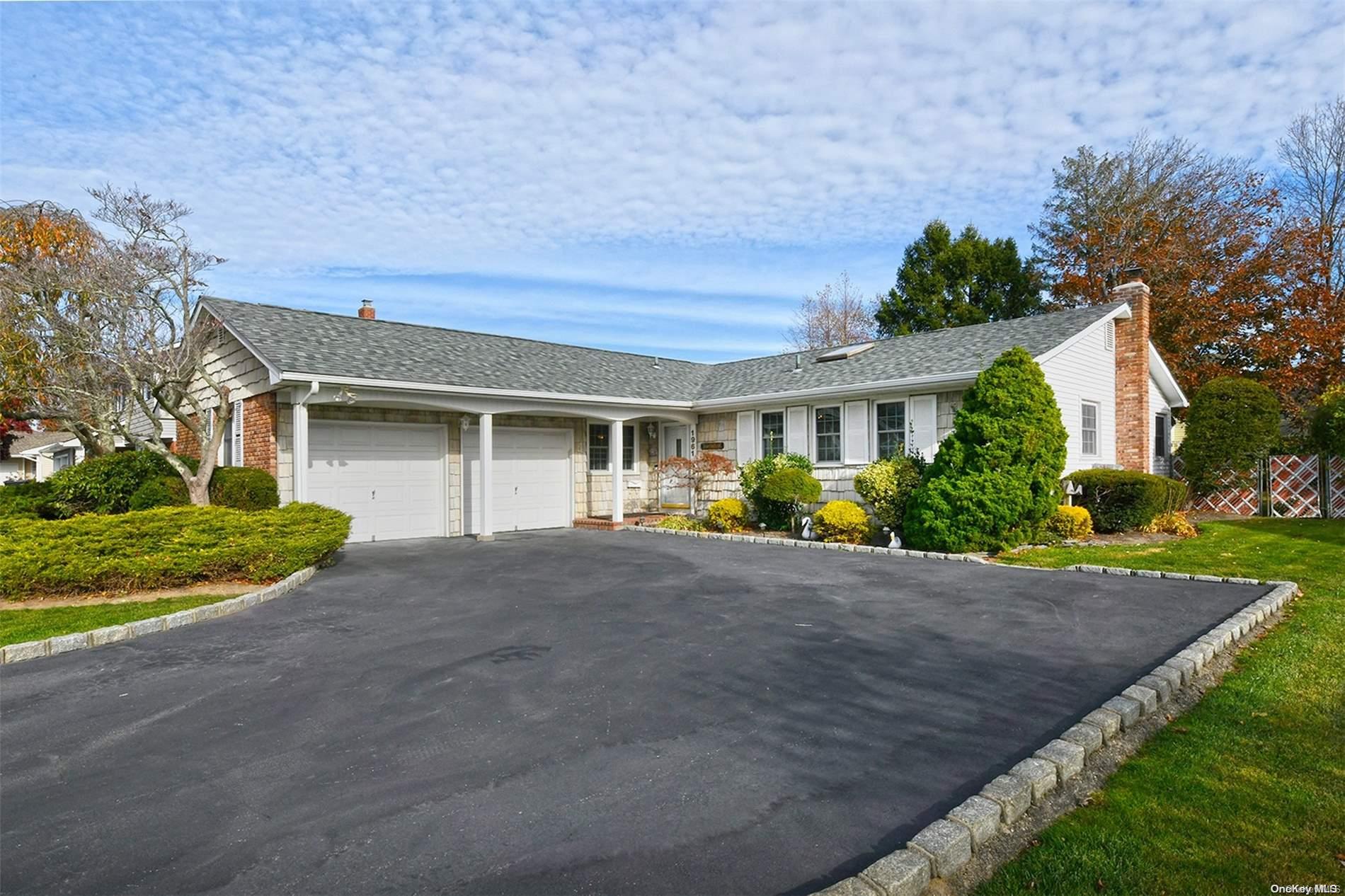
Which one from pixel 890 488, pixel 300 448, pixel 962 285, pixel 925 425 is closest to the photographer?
pixel 300 448

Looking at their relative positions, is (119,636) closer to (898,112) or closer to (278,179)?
(278,179)

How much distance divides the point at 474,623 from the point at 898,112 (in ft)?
34.4

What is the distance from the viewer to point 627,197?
1648 centimetres

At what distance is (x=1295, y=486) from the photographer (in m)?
18.0

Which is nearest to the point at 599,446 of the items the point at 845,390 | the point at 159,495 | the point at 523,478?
the point at 523,478

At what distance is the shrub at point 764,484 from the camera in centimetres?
1566

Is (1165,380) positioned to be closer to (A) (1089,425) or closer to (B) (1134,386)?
(B) (1134,386)

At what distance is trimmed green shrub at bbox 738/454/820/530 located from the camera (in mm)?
15641

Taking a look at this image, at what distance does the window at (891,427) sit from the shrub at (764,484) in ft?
5.49

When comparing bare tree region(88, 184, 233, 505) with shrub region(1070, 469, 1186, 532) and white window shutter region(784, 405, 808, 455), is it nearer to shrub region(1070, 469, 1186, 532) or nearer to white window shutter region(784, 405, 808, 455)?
white window shutter region(784, 405, 808, 455)

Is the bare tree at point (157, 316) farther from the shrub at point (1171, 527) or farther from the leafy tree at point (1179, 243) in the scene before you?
the leafy tree at point (1179, 243)

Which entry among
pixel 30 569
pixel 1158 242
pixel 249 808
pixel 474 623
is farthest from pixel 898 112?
pixel 1158 242

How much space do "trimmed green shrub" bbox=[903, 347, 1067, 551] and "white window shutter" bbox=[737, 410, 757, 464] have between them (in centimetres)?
550

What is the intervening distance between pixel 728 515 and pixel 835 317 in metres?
26.1
